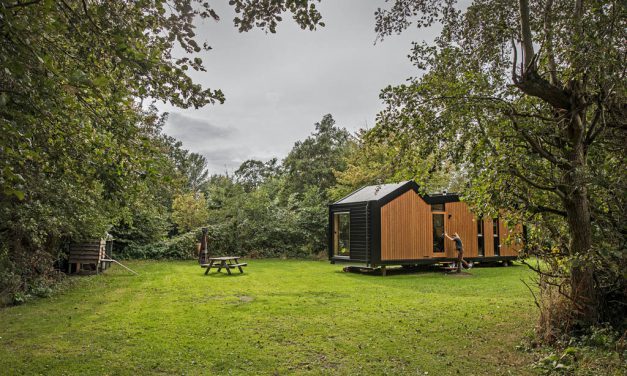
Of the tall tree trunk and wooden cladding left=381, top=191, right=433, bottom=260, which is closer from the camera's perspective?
the tall tree trunk

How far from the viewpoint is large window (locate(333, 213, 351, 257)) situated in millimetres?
14422

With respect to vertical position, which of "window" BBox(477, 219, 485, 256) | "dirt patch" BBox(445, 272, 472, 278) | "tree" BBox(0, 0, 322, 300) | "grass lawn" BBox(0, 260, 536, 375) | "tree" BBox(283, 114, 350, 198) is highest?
"tree" BBox(283, 114, 350, 198)

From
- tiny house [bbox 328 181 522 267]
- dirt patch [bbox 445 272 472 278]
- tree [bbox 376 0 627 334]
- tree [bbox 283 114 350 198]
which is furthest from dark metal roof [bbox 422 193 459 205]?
tree [bbox 283 114 350 198]

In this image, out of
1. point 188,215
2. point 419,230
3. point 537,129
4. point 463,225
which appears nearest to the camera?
point 537,129

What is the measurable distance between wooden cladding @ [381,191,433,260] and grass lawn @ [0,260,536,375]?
2890mm

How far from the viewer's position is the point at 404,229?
13.2 metres

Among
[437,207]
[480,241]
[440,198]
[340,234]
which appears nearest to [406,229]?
[437,207]

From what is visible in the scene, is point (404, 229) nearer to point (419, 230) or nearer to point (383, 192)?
point (419, 230)

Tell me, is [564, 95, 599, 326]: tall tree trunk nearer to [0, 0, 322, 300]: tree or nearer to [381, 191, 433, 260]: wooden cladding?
[0, 0, 322, 300]: tree

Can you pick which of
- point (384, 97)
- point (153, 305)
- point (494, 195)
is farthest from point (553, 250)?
point (153, 305)

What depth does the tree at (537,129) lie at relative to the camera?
15.1ft

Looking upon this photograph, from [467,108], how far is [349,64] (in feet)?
10.7

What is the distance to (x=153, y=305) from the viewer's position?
24.9 ft

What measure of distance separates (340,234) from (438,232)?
3.33 metres
